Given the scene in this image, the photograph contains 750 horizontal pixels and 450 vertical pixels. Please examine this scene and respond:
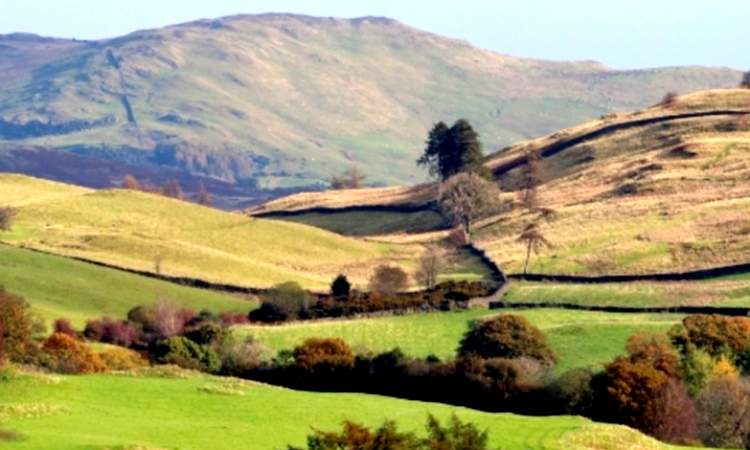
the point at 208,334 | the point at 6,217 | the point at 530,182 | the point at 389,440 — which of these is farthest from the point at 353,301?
the point at 389,440

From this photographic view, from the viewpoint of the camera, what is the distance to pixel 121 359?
223 ft

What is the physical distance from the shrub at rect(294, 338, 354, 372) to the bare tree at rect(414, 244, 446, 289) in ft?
121

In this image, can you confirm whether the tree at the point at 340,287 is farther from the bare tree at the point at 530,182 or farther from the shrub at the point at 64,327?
the bare tree at the point at 530,182

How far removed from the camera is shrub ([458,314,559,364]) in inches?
2795

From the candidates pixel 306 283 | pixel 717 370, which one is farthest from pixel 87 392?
pixel 306 283

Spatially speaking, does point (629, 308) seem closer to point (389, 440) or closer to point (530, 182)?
point (389, 440)

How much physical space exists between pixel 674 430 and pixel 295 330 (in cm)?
3072

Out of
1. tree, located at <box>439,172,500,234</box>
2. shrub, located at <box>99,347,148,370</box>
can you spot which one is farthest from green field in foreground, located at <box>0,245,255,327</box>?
tree, located at <box>439,172,500,234</box>

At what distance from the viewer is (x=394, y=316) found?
8569cm

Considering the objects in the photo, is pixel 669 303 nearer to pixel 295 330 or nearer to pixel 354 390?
pixel 295 330

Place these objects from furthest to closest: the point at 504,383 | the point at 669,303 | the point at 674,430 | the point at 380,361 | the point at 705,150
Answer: the point at 705,150, the point at 669,303, the point at 380,361, the point at 504,383, the point at 674,430

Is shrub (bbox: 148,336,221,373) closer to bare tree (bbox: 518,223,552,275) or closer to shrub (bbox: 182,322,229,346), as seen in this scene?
shrub (bbox: 182,322,229,346)

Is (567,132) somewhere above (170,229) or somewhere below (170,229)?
above

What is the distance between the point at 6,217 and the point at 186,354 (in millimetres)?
50126
